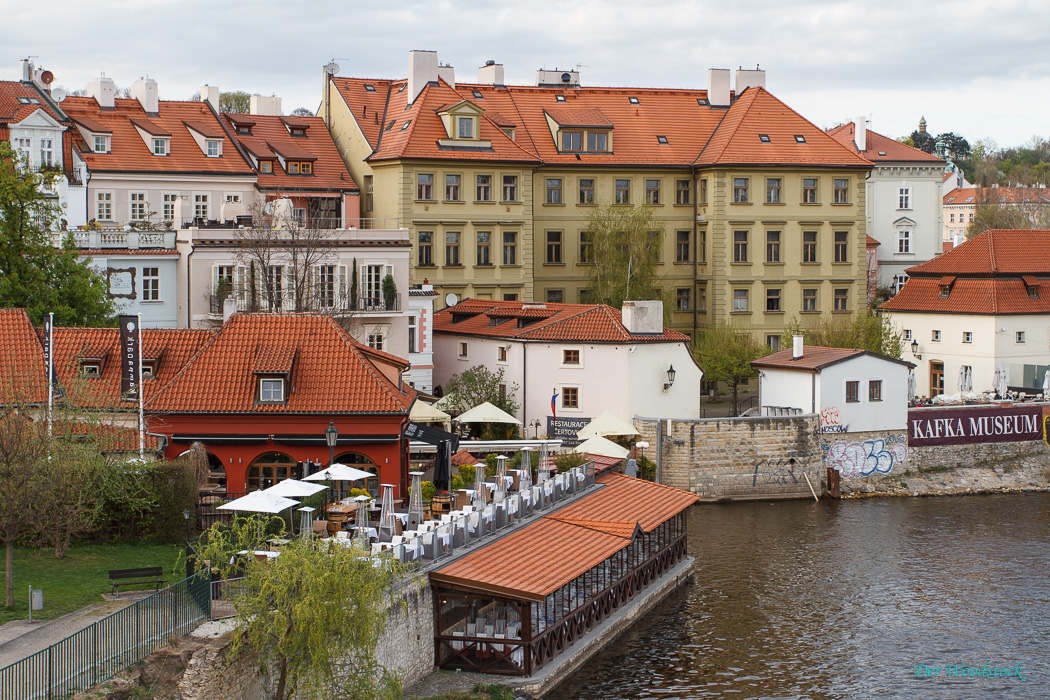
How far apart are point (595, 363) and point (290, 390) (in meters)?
16.1

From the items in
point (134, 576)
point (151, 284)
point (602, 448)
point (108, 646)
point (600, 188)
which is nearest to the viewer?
point (108, 646)

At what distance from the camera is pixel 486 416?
4903 cm

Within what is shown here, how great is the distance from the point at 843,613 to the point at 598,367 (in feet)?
59.9

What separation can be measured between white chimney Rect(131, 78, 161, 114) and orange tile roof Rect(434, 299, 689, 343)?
16.0 metres

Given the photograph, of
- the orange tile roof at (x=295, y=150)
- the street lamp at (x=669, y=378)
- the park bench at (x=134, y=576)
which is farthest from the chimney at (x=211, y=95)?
the park bench at (x=134, y=576)

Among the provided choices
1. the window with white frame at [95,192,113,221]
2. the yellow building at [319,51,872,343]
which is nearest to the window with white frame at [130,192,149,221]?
the window with white frame at [95,192,113,221]

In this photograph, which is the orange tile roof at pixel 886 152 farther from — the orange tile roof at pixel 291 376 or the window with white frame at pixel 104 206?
the orange tile roof at pixel 291 376

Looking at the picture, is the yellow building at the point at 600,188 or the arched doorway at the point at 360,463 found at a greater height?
the yellow building at the point at 600,188

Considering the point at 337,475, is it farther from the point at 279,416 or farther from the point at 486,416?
the point at 486,416

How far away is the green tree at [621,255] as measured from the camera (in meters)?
64.3

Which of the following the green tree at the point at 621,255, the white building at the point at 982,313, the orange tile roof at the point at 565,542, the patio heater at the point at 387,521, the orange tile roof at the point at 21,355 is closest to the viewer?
the orange tile roof at the point at 565,542

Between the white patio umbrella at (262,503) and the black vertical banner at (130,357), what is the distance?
32.4 ft

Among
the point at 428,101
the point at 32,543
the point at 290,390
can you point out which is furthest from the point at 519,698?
the point at 428,101

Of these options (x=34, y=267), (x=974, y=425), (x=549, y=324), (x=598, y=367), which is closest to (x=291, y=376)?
(x=34, y=267)
